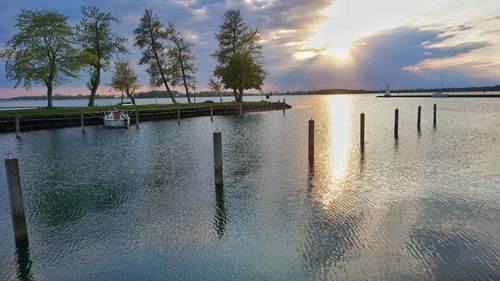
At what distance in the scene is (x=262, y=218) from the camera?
10.4 metres

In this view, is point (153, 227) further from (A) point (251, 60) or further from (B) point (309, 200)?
(A) point (251, 60)

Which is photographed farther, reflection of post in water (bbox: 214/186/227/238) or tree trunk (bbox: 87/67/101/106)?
tree trunk (bbox: 87/67/101/106)

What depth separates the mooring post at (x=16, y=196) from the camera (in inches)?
334

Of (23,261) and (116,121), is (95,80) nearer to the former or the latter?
(116,121)

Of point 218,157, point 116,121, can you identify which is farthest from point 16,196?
point 116,121

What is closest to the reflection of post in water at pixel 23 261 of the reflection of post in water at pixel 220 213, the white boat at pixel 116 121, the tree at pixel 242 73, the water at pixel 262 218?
the water at pixel 262 218

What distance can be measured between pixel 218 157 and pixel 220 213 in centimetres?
283

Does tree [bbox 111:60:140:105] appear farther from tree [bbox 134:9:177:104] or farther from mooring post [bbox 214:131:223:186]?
mooring post [bbox 214:131:223:186]

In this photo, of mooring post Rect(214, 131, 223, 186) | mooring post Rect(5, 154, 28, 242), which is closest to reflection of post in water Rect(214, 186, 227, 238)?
mooring post Rect(214, 131, 223, 186)

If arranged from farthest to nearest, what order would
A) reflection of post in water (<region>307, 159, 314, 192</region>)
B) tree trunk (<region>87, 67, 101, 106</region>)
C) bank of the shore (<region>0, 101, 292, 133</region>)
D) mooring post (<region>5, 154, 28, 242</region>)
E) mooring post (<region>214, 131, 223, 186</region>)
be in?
tree trunk (<region>87, 67, 101, 106</region>), bank of the shore (<region>0, 101, 292, 133</region>), reflection of post in water (<region>307, 159, 314, 192</region>), mooring post (<region>214, 131, 223, 186</region>), mooring post (<region>5, 154, 28, 242</region>)

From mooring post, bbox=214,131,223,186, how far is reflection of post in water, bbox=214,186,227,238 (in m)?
0.34

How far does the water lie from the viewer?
752 cm

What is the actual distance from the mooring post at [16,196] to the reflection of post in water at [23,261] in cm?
23

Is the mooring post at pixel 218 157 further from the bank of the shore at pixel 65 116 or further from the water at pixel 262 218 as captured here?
the bank of the shore at pixel 65 116
